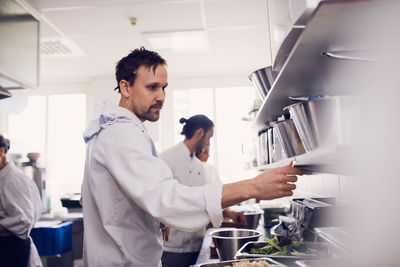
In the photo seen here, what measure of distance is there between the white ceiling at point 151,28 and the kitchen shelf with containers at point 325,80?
2047 mm

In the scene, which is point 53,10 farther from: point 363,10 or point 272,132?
point 363,10

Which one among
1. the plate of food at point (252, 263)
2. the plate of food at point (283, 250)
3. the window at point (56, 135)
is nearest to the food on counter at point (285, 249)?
the plate of food at point (283, 250)

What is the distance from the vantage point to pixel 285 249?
1.69m

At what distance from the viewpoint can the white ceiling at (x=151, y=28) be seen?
3.28 m

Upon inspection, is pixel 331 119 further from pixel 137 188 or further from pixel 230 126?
pixel 230 126

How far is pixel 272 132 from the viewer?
→ 78.8 inches

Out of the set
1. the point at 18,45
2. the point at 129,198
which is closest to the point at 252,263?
the point at 129,198

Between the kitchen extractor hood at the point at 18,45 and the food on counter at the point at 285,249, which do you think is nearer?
the food on counter at the point at 285,249

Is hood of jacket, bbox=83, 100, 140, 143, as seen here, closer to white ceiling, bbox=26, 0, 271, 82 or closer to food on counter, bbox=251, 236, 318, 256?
food on counter, bbox=251, 236, 318, 256

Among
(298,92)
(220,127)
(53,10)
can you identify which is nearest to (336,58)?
(298,92)

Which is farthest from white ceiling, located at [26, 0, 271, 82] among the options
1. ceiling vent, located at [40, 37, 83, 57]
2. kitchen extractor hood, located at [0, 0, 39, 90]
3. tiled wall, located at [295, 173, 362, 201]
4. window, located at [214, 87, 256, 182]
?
tiled wall, located at [295, 173, 362, 201]

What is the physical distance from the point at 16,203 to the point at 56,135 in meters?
3.00

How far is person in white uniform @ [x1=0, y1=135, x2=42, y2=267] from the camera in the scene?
2.99 m

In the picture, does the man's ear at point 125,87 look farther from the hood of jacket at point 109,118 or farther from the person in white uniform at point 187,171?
the person in white uniform at point 187,171
